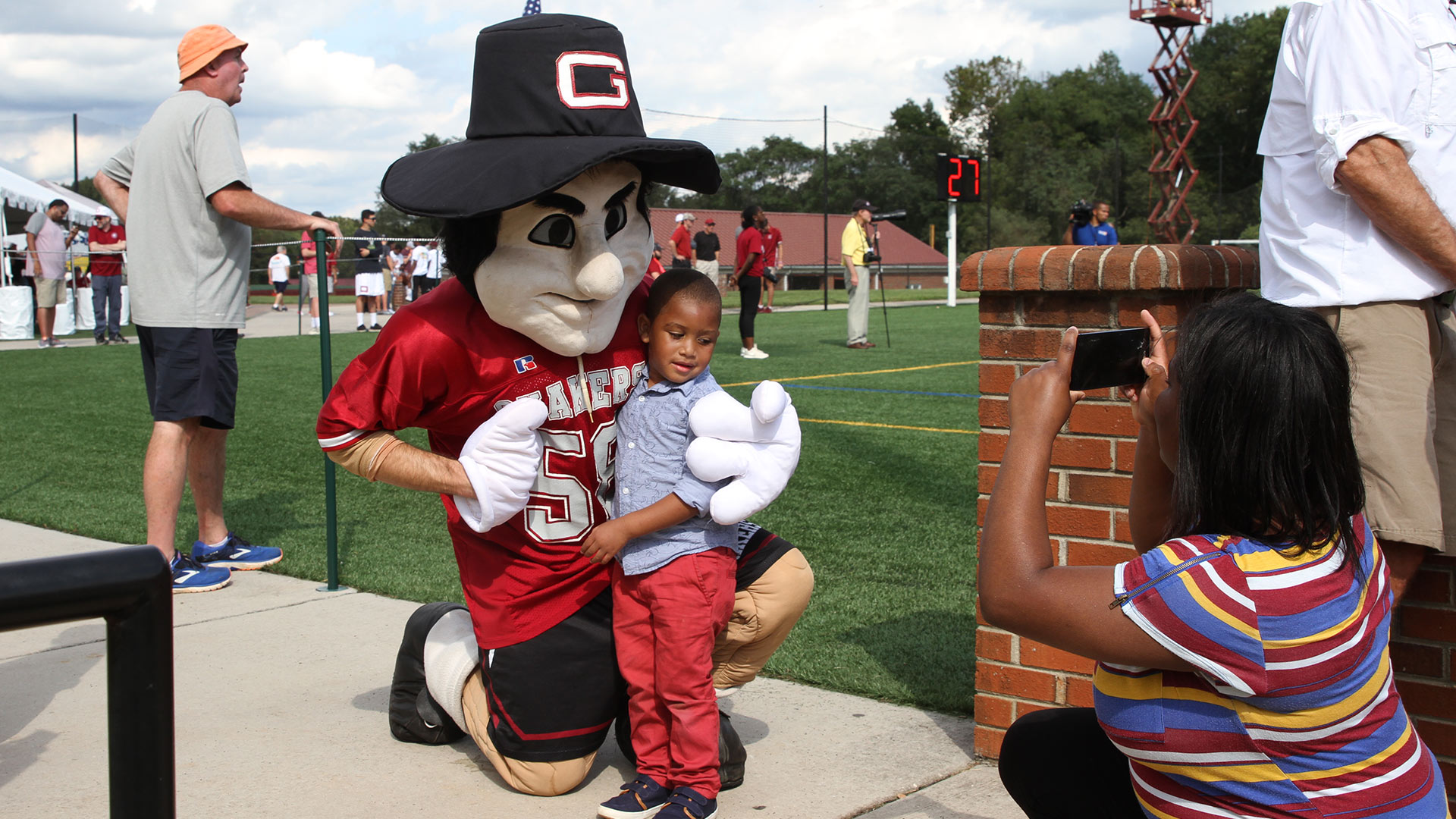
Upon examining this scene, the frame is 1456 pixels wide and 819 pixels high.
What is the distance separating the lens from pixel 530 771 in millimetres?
2844

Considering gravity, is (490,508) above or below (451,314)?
below

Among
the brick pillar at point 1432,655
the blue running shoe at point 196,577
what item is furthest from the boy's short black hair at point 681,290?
the blue running shoe at point 196,577

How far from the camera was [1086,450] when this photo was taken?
2.84 metres

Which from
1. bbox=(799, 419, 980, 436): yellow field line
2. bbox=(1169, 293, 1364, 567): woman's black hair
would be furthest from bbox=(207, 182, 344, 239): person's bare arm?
bbox=(799, 419, 980, 436): yellow field line

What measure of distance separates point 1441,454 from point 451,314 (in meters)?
2.19

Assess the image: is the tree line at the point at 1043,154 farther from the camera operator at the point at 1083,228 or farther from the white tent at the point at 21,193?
the white tent at the point at 21,193

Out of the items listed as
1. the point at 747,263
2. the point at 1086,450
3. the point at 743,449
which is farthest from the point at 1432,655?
the point at 747,263

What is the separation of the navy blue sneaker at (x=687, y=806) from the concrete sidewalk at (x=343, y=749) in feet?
0.39

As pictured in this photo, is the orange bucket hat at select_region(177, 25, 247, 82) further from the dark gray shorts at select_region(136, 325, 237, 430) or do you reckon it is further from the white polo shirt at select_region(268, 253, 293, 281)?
the white polo shirt at select_region(268, 253, 293, 281)

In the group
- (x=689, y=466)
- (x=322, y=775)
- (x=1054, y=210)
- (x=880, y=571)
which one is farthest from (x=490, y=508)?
(x=1054, y=210)

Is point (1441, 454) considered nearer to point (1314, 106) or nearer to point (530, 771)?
point (1314, 106)

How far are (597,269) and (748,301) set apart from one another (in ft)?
39.9

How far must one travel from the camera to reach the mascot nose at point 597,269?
2.70 m

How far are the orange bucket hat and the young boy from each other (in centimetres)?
278
